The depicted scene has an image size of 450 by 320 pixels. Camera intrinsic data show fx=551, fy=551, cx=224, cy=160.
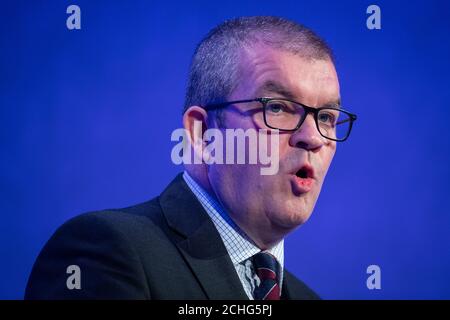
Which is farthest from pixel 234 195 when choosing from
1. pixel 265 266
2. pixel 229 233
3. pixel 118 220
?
pixel 118 220

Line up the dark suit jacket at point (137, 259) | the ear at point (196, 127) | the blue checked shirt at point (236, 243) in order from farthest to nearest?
the ear at point (196, 127)
the blue checked shirt at point (236, 243)
the dark suit jacket at point (137, 259)

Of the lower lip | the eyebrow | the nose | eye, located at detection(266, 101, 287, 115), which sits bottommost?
the lower lip

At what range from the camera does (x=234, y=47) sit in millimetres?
1498

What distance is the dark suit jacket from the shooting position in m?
1.19

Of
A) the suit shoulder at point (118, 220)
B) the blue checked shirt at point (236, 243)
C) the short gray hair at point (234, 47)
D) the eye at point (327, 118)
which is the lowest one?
the blue checked shirt at point (236, 243)

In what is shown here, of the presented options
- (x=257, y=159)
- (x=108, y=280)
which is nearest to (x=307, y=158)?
(x=257, y=159)

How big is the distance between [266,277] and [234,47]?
0.62m

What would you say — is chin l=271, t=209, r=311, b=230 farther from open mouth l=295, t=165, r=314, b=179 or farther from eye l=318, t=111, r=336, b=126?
eye l=318, t=111, r=336, b=126

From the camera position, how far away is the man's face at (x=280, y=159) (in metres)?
1.39

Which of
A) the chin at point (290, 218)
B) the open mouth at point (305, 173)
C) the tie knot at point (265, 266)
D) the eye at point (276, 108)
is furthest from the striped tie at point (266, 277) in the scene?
the eye at point (276, 108)

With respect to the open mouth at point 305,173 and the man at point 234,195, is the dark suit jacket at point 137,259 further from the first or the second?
the open mouth at point 305,173

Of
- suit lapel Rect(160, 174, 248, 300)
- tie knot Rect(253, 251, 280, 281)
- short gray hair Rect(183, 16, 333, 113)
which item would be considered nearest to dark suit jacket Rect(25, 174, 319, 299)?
suit lapel Rect(160, 174, 248, 300)

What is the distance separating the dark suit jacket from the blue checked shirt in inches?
1.2

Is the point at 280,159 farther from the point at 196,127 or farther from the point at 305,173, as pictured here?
the point at 196,127
